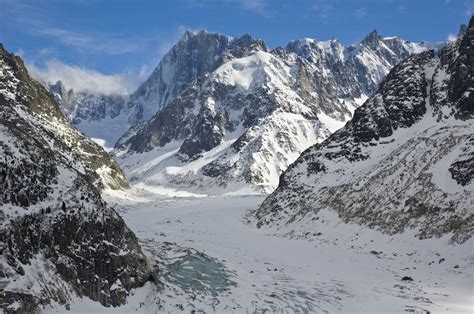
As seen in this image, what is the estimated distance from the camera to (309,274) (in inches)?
1924

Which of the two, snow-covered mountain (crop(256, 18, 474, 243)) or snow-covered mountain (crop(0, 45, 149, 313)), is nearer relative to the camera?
snow-covered mountain (crop(0, 45, 149, 313))

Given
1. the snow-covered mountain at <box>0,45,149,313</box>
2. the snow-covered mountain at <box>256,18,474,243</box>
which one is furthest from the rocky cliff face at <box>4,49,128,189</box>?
the snow-covered mountain at <box>0,45,149,313</box>

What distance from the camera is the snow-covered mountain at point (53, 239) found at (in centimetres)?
3030

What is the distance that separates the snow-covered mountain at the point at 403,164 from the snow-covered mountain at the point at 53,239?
30.7 m

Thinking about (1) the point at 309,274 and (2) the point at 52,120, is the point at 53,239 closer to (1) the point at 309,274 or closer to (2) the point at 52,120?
(1) the point at 309,274

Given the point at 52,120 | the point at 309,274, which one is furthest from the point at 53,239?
the point at 52,120

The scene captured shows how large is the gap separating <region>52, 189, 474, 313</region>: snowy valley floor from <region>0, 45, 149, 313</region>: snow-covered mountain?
1550 millimetres

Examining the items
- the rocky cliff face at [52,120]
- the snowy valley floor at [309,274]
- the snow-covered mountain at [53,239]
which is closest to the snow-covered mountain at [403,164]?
the snowy valley floor at [309,274]

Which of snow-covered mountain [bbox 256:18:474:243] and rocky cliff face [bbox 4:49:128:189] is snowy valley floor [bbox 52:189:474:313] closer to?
snow-covered mountain [bbox 256:18:474:243]

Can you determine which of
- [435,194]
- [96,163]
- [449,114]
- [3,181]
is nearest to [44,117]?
[96,163]

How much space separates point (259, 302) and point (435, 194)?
30375mm

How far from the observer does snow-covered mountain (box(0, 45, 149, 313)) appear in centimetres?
3030

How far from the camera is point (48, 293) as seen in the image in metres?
30.8

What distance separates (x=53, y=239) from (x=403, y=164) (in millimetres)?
49873
